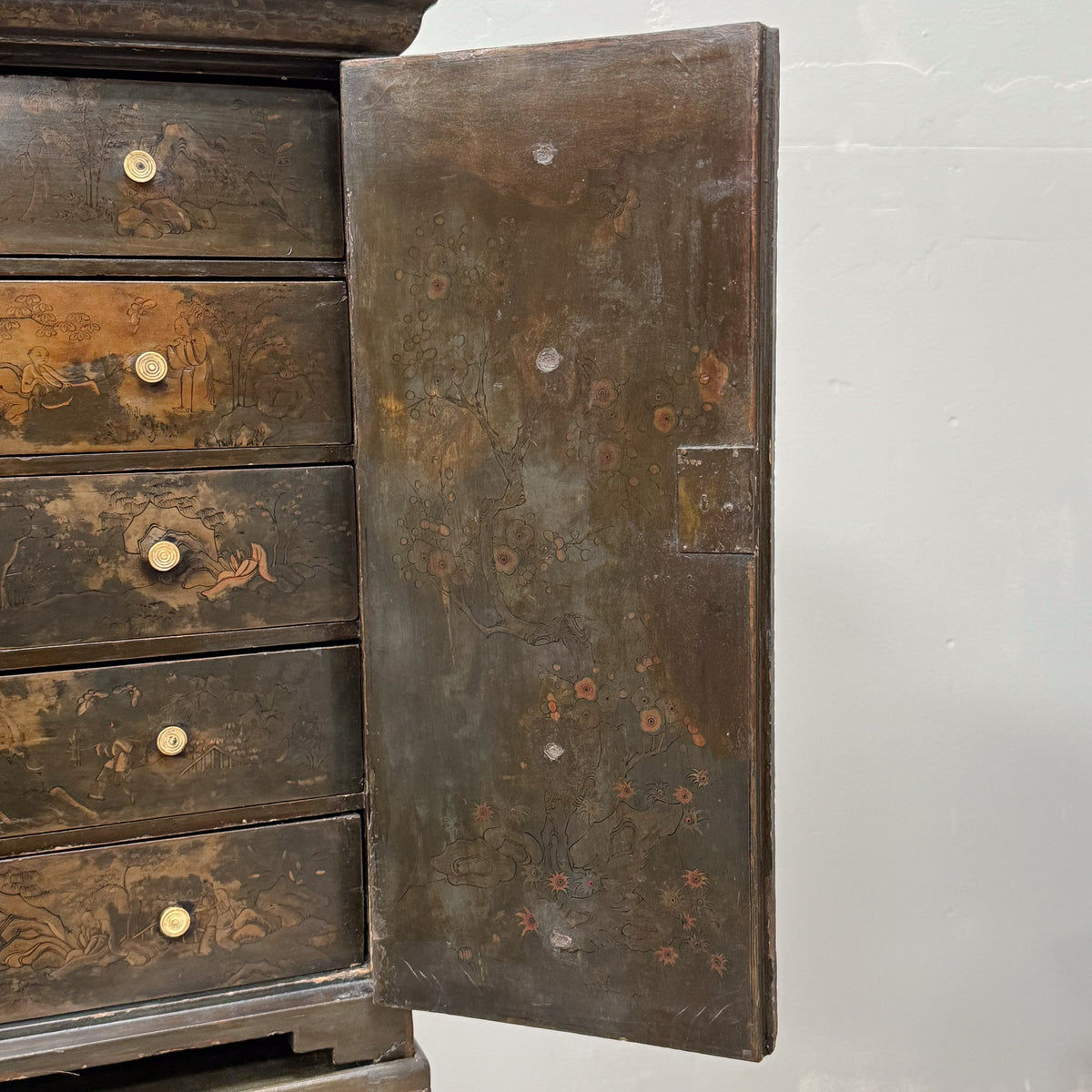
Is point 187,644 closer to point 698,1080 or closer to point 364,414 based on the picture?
point 364,414

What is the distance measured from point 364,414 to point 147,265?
0.24 m

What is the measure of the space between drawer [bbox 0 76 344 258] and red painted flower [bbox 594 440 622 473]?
1.09ft

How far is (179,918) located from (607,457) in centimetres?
61

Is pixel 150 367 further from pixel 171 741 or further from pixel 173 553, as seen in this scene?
pixel 171 741

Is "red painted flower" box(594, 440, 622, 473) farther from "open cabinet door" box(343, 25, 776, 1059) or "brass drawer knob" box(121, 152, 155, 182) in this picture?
"brass drawer knob" box(121, 152, 155, 182)

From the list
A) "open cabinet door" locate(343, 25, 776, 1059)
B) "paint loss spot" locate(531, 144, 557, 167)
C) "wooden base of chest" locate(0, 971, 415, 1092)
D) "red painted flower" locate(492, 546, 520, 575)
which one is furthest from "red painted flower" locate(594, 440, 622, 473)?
"wooden base of chest" locate(0, 971, 415, 1092)

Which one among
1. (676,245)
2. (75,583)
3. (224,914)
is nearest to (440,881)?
(224,914)

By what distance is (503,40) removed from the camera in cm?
163

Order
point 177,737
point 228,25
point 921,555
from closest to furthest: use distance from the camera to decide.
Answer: point 228,25, point 177,737, point 921,555

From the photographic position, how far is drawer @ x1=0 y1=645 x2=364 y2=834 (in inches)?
39.4

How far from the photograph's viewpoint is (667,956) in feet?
3.26

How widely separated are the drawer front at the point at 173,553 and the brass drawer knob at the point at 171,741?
0.09 metres

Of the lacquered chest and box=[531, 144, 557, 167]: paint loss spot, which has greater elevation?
box=[531, 144, 557, 167]: paint loss spot

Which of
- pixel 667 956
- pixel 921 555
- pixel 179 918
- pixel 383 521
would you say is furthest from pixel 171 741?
pixel 921 555
